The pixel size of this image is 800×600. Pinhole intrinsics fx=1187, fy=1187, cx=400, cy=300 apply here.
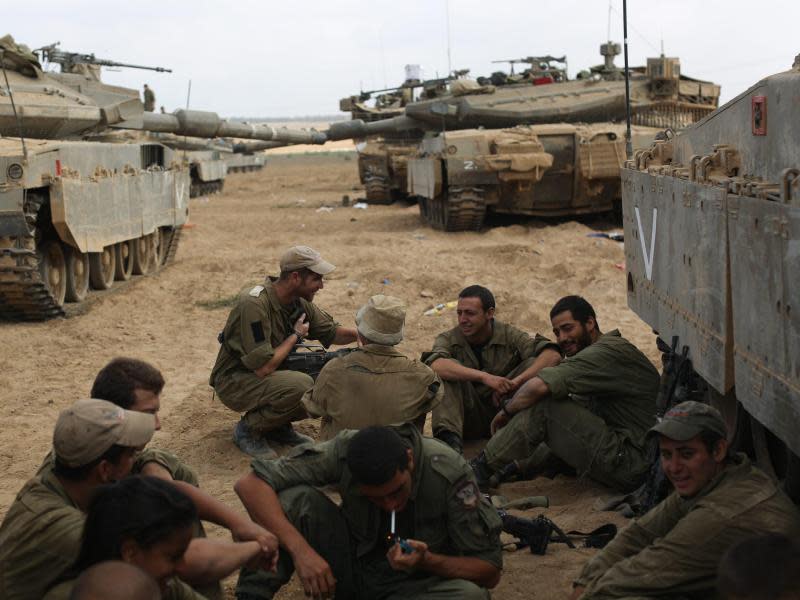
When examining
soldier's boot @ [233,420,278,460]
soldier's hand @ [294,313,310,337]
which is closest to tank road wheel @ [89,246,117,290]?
soldier's boot @ [233,420,278,460]

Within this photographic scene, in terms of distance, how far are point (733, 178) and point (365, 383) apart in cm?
183

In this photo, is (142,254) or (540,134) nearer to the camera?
(142,254)

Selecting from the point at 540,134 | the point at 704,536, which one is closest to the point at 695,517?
the point at 704,536

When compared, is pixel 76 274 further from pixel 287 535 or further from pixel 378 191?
pixel 378 191

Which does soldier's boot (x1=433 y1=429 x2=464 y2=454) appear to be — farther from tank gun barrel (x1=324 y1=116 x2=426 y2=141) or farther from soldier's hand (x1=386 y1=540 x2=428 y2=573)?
tank gun barrel (x1=324 y1=116 x2=426 y2=141)

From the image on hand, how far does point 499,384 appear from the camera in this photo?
6.22 metres

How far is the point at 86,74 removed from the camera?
17516 mm

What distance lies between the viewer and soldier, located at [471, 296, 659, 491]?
558 centimetres

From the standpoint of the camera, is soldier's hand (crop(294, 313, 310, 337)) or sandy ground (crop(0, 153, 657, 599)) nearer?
sandy ground (crop(0, 153, 657, 599))

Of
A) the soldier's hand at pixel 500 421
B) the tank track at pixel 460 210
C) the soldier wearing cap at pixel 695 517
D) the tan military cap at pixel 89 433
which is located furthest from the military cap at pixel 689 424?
the tank track at pixel 460 210

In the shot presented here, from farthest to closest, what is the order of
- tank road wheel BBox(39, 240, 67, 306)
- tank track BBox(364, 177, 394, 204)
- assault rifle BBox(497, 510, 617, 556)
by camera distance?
tank track BBox(364, 177, 394, 204) → tank road wheel BBox(39, 240, 67, 306) → assault rifle BBox(497, 510, 617, 556)

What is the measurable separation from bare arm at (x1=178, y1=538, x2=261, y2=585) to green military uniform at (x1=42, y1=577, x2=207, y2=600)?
2.5 inches

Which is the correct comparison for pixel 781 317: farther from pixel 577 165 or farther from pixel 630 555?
pixel 577 165

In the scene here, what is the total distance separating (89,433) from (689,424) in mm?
1877
